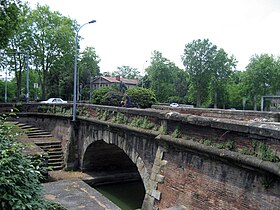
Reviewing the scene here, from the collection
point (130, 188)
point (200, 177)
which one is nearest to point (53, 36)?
point (130, 188)

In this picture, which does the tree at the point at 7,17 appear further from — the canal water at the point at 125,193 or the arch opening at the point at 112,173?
the canal water at the point at 125,193

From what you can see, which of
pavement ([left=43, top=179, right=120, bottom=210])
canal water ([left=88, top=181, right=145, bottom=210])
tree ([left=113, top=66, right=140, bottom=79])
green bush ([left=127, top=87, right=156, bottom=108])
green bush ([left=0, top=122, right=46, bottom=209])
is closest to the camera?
green bush ([left=0, top=122, right=46, bottom=209])

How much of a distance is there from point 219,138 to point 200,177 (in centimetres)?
108

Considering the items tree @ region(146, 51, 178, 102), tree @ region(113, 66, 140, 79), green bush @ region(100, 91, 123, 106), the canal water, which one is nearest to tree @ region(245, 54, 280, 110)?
tree @ region(146, 51, 178, 102)

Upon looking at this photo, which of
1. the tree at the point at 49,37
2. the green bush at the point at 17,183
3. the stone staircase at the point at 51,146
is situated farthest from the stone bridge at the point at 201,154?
the tree at the point at 49,37

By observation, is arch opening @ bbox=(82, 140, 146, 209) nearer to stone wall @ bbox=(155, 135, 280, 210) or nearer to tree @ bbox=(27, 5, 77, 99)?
stone wall @ bbox=(155, 135, 280, 210)

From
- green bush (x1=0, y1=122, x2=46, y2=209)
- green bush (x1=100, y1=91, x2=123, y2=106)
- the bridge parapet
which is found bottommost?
green bush (x1=0, y1=122, x2=46, y2=209)

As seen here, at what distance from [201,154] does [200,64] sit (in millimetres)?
40800

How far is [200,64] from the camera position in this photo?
45.5 m

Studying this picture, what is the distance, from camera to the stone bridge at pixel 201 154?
4.94 m

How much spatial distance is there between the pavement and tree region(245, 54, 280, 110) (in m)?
34.4

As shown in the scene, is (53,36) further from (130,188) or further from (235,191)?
(235,191)

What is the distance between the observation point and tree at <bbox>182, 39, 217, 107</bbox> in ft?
148

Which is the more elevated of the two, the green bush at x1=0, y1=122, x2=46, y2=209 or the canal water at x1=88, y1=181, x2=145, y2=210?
the green bush at x1=0, y1=122, x2=46, y2=209
